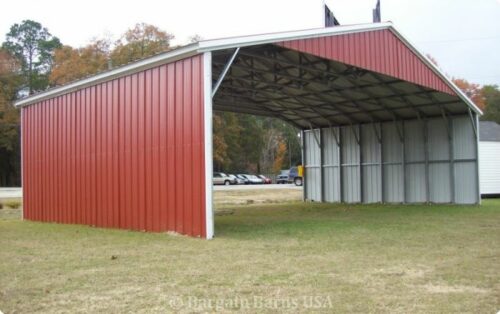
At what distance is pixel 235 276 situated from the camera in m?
6.44

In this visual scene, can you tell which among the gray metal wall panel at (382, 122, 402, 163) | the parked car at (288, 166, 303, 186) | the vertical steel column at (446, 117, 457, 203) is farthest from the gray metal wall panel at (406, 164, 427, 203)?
the parked car at (288, 166, 303, 186)

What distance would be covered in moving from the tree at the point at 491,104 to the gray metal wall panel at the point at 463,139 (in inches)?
1645

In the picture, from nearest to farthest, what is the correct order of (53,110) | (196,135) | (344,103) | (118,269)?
(118,269) → (196,135) → (53,110) → (344,103)

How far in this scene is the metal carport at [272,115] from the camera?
11.3m

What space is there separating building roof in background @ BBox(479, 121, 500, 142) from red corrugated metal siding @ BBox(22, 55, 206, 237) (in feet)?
64.7

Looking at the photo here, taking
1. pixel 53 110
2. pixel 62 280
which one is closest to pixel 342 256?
pixel 62 280

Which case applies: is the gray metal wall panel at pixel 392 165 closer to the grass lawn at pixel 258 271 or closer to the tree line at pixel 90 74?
the grass lawn at pixel 258 271

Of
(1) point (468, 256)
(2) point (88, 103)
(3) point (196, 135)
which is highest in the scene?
(2) point (88, 103)

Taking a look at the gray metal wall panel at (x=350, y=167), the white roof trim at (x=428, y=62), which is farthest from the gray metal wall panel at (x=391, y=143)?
the white roof trim at (x=428, y=62)

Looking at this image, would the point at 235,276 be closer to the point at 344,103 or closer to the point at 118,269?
the point at 118,269

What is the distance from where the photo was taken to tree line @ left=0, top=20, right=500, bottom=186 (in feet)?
143

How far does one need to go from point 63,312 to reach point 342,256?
4.36m

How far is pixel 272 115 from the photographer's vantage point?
23.9 metres

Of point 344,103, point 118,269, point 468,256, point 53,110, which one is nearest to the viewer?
point 118,269
